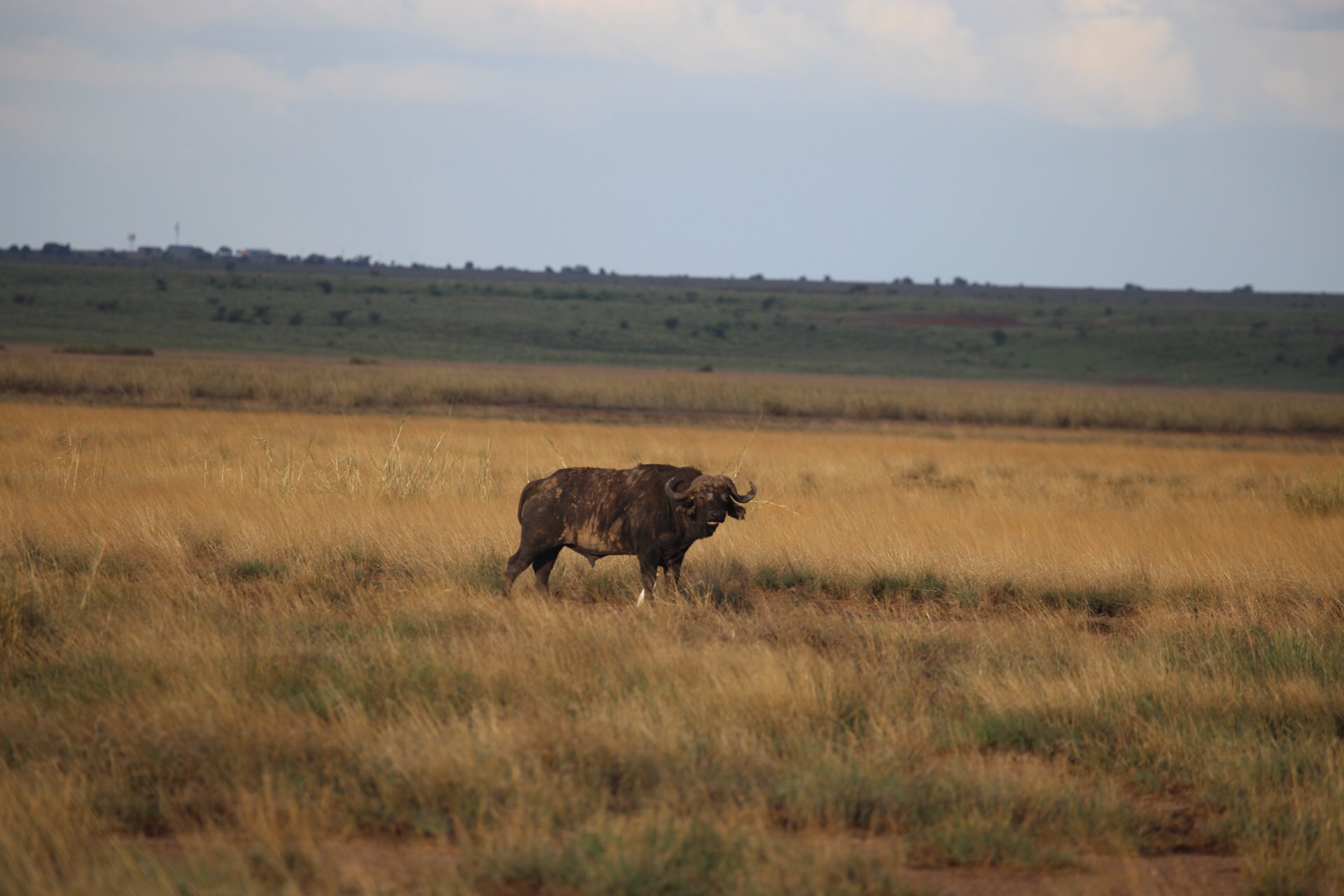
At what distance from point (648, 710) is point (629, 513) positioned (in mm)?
2683

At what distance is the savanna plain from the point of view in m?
4.82

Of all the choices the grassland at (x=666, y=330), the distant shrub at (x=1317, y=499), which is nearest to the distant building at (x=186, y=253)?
the grassland at (x=666, y=330)

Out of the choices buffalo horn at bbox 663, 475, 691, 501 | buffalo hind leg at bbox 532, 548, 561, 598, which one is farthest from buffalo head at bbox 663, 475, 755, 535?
buffalo hind leg at bbox 532, 548, 561, 598

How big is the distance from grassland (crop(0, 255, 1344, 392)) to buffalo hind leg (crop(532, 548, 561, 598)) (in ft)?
149

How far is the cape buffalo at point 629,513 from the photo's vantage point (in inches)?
337

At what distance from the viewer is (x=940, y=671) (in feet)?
25.3

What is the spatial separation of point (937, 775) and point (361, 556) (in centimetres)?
656

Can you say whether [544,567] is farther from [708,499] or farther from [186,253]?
[186,253]

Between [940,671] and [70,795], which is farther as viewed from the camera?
[940,671]

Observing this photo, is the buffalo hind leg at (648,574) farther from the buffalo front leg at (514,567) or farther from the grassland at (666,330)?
the grassland at (666,330)

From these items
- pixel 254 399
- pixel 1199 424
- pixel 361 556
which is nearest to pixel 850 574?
pixel 361 556

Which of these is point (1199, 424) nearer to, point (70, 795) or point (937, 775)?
point (937, 775)

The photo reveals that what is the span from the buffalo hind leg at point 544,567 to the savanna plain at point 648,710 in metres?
0.36

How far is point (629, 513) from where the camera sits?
869 cm
